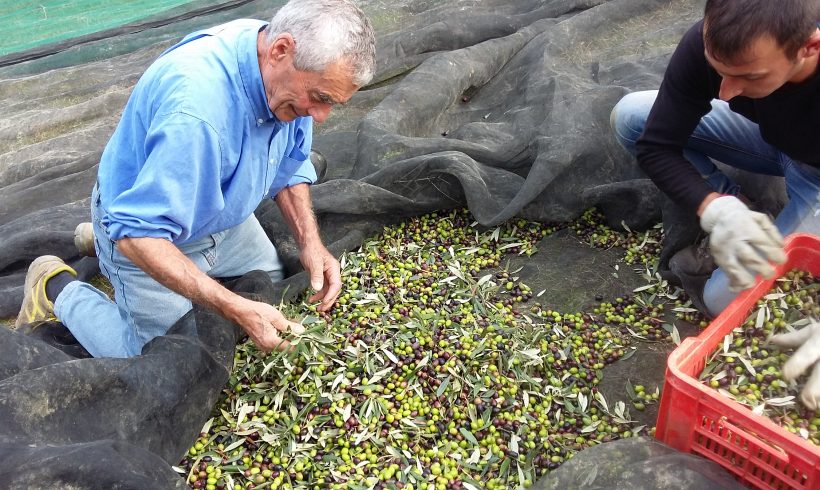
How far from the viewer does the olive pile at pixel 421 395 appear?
2383 mm

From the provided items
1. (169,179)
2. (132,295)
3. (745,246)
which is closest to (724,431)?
(745,246)

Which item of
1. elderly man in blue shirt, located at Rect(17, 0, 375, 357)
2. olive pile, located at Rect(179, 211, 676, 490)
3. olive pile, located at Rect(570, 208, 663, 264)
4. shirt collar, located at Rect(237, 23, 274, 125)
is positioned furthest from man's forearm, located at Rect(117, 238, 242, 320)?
olive pile, located at Rect(570, 208, 663, 264)

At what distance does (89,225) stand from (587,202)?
7.98 ft

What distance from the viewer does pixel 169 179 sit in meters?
2.15

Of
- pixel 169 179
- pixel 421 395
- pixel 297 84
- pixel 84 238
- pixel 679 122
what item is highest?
pixel 297 84

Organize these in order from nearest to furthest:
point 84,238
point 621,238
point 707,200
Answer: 1. point 707,200
2. point 84,238
3. point 621,238

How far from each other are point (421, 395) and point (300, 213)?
1040 mm

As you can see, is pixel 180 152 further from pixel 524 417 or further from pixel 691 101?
pixel 691 101

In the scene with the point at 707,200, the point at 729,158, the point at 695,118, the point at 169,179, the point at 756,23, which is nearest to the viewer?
the point at 756,23

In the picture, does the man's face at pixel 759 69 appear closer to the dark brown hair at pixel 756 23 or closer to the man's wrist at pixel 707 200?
the dark brown hair at pixel 756 23

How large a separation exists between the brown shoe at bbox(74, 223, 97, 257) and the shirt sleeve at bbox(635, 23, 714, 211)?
2551mm

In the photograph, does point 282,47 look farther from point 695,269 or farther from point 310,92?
point 695,269

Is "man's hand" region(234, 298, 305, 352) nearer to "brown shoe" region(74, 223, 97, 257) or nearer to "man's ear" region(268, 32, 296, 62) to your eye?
"man's ear" region(268, 32, 296, 62)

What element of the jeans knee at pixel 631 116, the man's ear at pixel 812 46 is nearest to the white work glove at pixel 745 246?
the man's ear at pixel 812 46
